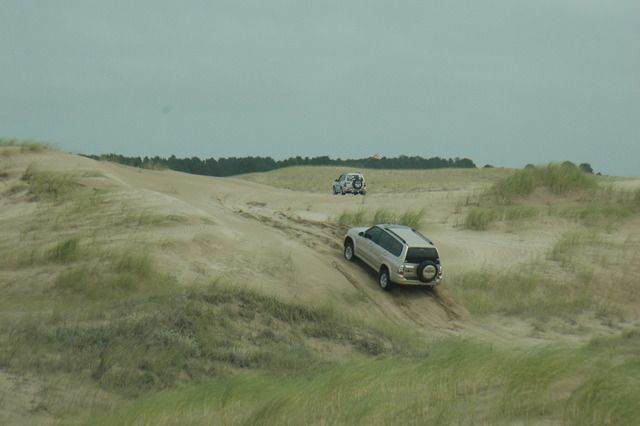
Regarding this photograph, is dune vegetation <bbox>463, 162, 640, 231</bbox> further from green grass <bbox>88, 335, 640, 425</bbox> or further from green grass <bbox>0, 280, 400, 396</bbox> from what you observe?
green grass <bbox>88, 335, 640, 425</bbox>

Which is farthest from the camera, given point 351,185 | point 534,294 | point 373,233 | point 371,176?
point 371,176

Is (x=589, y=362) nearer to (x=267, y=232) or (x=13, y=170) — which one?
(x=267, y=232)

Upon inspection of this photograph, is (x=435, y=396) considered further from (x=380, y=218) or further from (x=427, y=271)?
(x=380, y=218)

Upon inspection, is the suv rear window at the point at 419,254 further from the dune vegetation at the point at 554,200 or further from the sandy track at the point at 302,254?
the dune vegetation at the point at 554,200

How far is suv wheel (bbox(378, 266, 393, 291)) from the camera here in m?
19.8

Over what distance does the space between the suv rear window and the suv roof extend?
12cm

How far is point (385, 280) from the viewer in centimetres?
1992

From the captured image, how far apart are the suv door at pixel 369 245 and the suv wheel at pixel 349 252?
39cm

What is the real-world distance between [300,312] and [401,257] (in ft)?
13.7

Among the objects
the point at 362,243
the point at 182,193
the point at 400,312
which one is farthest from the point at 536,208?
the point at 182,193

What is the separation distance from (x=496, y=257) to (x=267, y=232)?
777cm

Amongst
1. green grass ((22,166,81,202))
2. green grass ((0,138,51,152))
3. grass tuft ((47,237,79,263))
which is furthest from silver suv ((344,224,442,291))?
green grass ((0,138,51,152))

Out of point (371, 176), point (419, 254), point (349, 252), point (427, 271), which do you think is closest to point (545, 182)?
point (349, 252)

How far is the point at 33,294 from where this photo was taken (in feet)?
53.6
